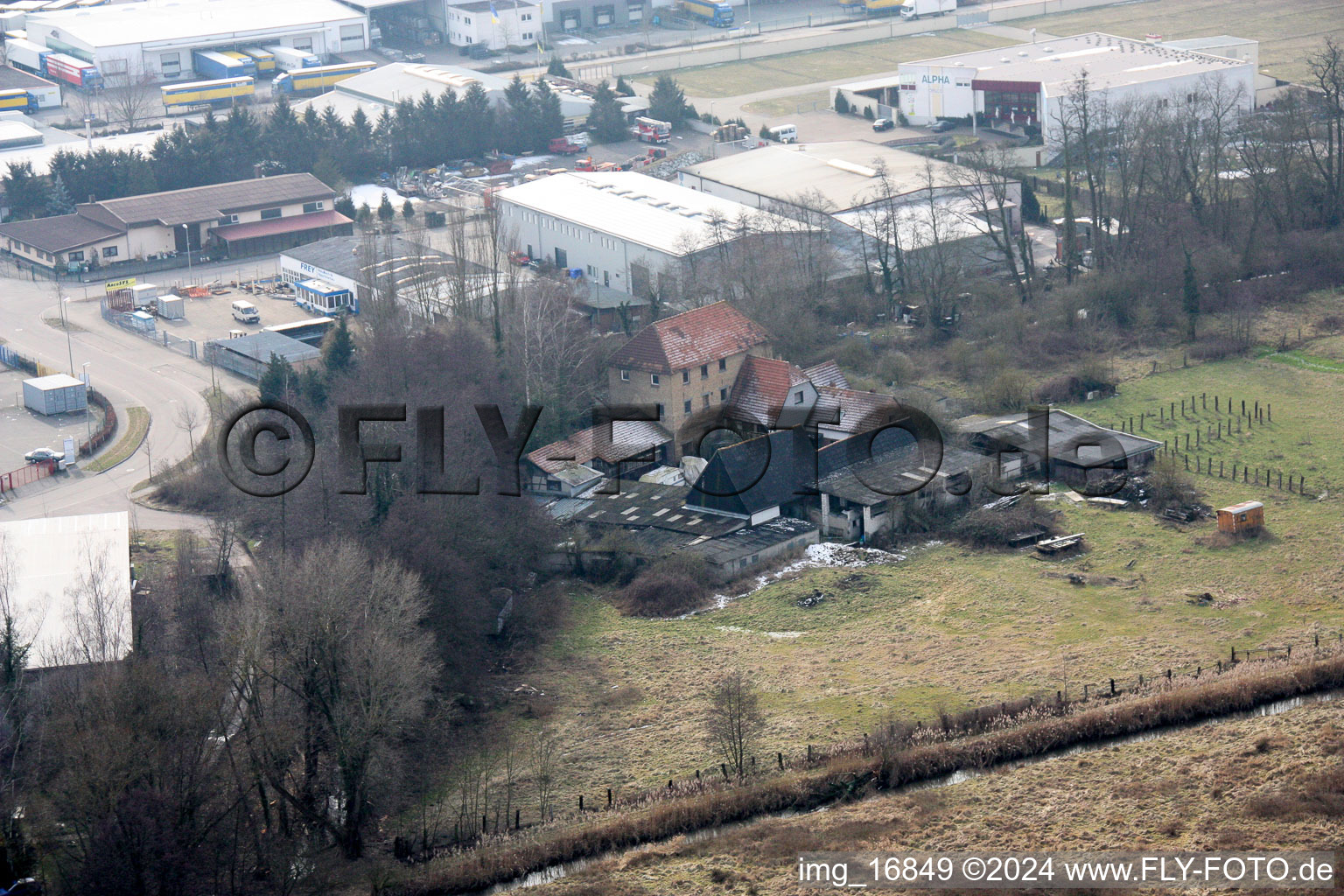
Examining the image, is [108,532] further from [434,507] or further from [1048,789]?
[1048,789]

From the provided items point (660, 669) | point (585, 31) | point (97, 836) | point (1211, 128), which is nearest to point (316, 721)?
point (97, 836)

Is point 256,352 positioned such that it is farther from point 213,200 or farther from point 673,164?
point 673,164

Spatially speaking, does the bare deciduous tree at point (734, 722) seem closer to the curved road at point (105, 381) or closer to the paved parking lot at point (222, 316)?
the curved road at point (105, 381)

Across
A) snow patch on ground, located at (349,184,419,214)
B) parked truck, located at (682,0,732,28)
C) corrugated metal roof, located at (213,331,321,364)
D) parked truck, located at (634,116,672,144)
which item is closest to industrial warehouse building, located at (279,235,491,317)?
corrugated metal roof, located at (213,331,321,364)

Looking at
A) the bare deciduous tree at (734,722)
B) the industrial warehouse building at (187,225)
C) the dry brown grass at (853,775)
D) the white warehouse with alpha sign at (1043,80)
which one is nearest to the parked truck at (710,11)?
the white warehouse with alpha sign at (1043,80)

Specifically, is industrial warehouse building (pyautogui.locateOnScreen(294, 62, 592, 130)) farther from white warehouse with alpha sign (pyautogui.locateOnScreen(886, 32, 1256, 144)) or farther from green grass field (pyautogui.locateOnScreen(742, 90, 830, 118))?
white warehouse with alpha sign (pyautogui.locateOnScreen(886, 32, 1256, 144))

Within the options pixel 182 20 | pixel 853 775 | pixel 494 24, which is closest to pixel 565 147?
pixel 494 24
